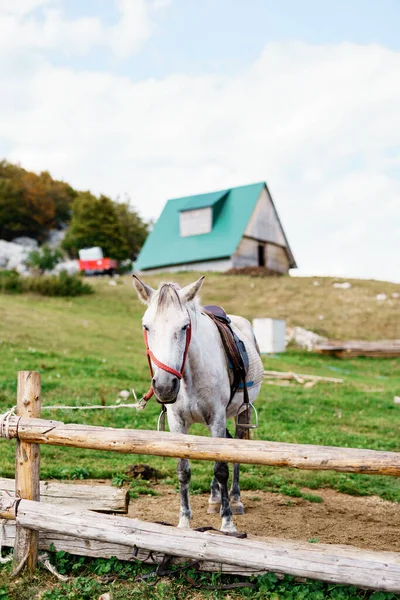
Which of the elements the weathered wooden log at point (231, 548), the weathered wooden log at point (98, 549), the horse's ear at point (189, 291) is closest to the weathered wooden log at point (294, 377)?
the horse's ear at point (189, 291)

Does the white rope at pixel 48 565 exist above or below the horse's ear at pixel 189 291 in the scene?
below

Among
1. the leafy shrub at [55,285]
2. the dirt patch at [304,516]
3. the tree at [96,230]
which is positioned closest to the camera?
the dirt patch at [304,516]

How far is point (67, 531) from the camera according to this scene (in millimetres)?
4758

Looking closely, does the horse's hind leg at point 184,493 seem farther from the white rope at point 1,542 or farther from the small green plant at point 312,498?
the small green plant at point 312,498

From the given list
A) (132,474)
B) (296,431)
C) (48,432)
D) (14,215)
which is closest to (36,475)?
(48,432)

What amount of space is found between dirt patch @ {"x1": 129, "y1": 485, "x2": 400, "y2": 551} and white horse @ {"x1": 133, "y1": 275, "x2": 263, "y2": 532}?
0.91 metres

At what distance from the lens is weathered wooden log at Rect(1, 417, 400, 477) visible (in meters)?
4.27

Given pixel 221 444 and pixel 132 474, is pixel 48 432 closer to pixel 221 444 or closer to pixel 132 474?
pixel 221 444

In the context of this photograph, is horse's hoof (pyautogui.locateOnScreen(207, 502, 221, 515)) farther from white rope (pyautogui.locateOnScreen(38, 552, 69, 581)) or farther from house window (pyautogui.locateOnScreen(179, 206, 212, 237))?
house window (pyautogui.locateOnScreen(179, 206, 212, 237))

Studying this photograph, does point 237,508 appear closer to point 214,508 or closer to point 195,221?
point 214,508

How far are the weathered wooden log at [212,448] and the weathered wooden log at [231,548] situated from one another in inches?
24.4

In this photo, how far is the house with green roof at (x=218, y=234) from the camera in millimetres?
43344

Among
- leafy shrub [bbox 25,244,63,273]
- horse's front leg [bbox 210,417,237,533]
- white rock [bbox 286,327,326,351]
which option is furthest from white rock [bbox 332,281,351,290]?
horse's front leg [bbox 210,417,237,533]

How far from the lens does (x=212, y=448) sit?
4.57 metres
